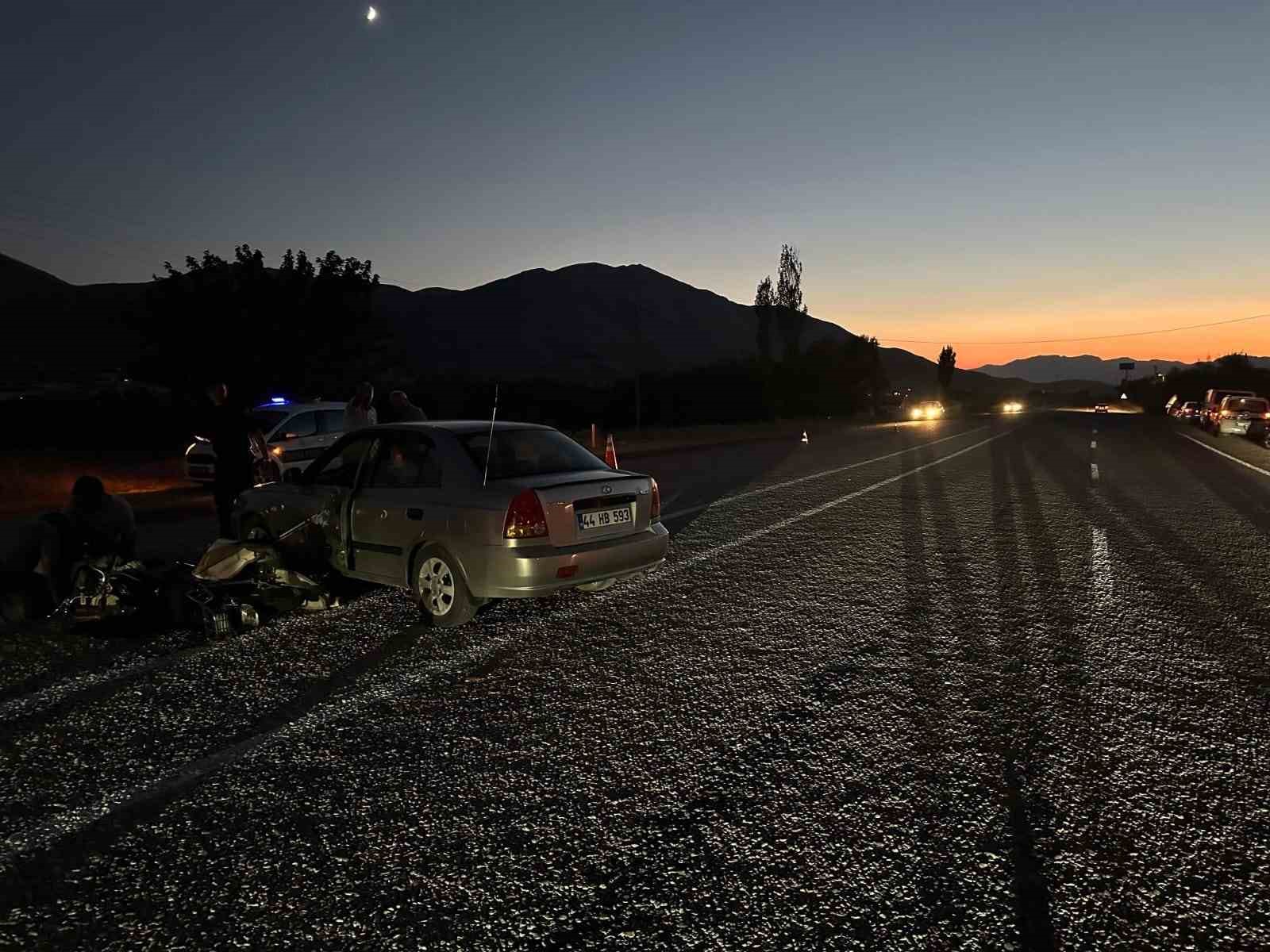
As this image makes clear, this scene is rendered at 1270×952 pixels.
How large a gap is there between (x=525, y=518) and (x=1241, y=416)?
3506 centimetres

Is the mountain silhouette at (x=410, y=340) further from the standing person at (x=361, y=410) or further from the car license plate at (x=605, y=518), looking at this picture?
the car license plate at (x=605, y=518)

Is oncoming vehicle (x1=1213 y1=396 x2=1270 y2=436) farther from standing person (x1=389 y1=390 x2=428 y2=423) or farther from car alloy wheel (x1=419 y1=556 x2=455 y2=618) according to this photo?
car alloy wheel (x1=419 y1=556 x2=455 y2=618)

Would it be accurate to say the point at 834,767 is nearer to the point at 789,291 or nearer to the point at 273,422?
the point at 273,422

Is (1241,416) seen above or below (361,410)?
below

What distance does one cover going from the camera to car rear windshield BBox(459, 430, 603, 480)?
596 cm

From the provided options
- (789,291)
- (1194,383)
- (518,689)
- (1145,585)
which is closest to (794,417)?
(789,291)

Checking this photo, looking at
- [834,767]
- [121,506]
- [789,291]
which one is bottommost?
[834,767]

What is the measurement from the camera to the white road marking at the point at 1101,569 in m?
6.50

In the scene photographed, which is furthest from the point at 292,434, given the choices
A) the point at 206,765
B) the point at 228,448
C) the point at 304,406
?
the point at 206,765

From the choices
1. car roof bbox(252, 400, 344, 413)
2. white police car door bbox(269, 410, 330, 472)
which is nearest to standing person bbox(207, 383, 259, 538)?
white police car door bbox(269, 410, 330, 472)

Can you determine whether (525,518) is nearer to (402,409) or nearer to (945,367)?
(402,409)

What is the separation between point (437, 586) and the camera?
5.87 meters

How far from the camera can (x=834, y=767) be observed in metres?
3.63

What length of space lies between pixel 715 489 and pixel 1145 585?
761 cm
